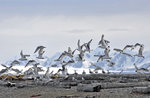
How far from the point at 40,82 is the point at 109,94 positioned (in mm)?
14427

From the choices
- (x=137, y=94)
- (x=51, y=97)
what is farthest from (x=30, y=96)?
(x=137, y=94)

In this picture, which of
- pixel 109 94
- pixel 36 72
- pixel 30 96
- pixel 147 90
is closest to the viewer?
pixel 147 90

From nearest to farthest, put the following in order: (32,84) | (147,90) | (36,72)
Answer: (147,90) → (32,84) → (36,72)

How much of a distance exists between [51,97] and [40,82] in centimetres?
1283

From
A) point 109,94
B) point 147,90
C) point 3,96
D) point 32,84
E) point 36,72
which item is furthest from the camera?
point 36,72

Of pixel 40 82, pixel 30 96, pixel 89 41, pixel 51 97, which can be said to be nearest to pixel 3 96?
pixel 30 96

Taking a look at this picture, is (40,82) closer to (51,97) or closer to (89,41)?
(89,41)

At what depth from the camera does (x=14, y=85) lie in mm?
38219

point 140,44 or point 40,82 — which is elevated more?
point 140,44

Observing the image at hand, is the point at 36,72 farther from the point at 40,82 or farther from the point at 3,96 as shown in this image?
the point at 3,96

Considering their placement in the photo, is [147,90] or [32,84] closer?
[147,90]

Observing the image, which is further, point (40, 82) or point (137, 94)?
point (40, 82)

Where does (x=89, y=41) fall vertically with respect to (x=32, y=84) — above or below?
above

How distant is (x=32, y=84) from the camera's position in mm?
37344
